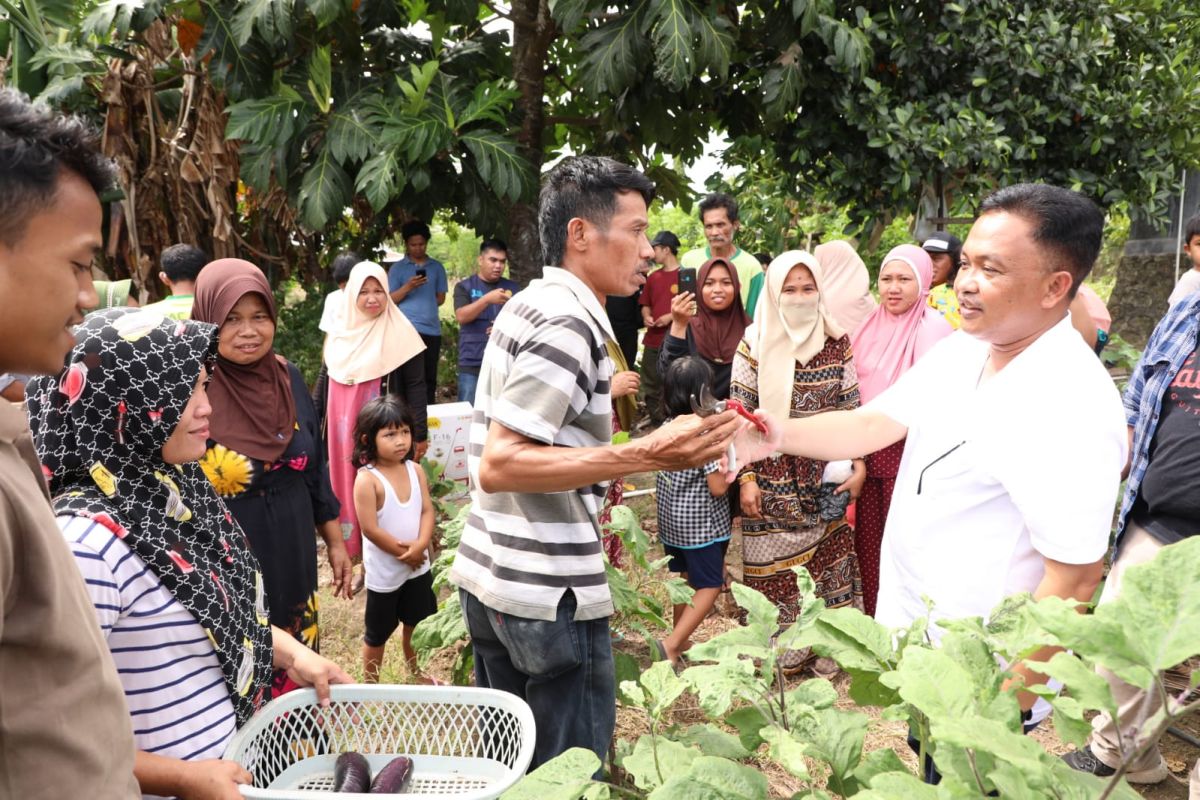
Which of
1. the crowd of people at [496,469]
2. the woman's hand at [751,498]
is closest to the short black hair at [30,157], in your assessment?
the crowd of people at [496,469]

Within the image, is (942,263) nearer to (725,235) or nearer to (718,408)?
(725,235)

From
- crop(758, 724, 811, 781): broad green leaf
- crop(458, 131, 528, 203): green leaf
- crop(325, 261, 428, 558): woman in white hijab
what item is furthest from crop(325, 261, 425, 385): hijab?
crop(758, 724, 811, 781): broad green leaf

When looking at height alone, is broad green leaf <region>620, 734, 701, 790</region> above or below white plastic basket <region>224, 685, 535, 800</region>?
above

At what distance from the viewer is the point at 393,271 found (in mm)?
6594

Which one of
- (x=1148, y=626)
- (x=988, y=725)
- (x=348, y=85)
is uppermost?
(x=348, y=85)

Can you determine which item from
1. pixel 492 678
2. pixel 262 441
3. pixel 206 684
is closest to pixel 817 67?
pixel 262 441

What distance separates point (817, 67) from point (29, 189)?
5300mm

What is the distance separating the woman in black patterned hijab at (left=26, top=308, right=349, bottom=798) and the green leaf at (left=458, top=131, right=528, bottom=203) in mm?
4180

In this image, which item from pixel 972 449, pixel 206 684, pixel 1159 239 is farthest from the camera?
pixel 1159 239

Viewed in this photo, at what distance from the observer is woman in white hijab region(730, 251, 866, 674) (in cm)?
393

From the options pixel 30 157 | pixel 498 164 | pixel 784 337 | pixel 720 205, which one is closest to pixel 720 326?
pixel 720 205

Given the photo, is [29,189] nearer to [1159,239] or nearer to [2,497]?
[2,497]

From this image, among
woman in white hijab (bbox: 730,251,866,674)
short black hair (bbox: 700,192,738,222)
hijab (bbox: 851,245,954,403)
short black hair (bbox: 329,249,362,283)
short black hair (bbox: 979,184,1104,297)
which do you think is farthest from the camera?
short black hair (bbox: 329,249,362,283)

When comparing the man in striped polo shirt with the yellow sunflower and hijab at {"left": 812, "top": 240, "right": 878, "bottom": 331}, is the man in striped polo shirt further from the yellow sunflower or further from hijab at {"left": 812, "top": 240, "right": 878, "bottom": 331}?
hijab at {"left": 812, "top": 240, "right": 878, "bottom": 331}
